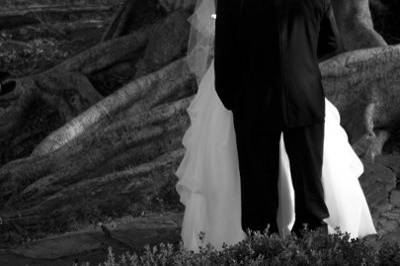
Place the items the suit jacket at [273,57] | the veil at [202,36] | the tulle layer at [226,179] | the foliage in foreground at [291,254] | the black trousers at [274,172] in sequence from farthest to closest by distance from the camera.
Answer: the veil at [202,36] → the tulle layer at [226,179] → the black trousers at [274,172] → the suit jacket at [273,57] → the foliage in foreground at [291,254]

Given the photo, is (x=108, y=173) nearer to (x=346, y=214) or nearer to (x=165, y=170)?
(x=165, y=170)

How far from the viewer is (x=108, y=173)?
293 inches

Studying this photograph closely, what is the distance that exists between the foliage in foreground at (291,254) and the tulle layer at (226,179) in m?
1.17

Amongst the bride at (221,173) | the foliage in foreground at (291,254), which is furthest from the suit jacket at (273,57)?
the foliage in foreground at (291,254)

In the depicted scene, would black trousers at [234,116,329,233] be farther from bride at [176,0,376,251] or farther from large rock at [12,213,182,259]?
large rock at [12,213,182,259]

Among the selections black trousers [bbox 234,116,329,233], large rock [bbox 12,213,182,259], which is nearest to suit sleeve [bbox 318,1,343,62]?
black trousers [bbox 234,116,329,233]

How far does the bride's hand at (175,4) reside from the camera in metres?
8.93

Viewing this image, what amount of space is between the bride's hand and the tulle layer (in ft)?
11.8

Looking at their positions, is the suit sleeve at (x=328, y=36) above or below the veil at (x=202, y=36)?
below

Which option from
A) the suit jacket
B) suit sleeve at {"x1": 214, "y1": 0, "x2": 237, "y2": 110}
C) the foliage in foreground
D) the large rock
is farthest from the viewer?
the large rock

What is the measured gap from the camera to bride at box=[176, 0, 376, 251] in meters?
5.08

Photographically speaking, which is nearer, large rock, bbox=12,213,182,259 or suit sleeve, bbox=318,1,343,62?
suit sleeve, bbox=318,1,343,62

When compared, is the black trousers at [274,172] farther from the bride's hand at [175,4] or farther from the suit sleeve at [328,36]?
the bride's hand at [175,4]

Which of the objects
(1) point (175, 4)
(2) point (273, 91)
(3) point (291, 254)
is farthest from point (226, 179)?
(1) point (175, 4)
